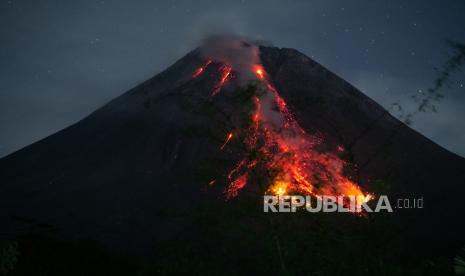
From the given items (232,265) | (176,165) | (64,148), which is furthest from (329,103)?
(64,148)

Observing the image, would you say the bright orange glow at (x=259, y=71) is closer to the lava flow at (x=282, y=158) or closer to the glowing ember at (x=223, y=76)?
the lava flow at (x=282, y=158)

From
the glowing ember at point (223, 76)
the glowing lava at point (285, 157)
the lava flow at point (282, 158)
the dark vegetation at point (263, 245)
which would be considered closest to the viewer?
the dark vegetation at point (263, 245)

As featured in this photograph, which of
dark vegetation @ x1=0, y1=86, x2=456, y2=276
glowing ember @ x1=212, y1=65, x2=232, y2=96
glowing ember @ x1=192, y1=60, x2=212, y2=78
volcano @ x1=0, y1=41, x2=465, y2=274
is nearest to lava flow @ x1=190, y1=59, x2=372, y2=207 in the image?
glowing ember @ x1=212, y1=65, x2=232, y2=96

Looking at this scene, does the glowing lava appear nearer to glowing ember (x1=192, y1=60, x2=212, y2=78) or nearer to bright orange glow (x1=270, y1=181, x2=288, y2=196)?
bright orange glow (x1=270, y1=181, x2=288, y2=196)

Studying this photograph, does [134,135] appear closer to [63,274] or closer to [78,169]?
[78,169]

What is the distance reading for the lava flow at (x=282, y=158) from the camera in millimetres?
6187

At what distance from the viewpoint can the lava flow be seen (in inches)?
244

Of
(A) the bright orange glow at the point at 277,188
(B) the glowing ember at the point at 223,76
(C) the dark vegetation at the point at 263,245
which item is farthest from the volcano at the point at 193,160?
(C) the dark vegetation at the point at 263,245

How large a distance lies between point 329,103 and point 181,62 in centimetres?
1593

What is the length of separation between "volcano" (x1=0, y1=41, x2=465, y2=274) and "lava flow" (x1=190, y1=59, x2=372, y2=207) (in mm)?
156

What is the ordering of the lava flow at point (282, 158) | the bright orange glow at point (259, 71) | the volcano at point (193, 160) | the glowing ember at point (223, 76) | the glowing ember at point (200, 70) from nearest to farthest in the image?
the lava flow at point (282, 158)
the volcano at point (193, 160)
the glowing ember at point (223, 76)
the bright orange glow at point (259, 71)
the glowing ember at point (200, 70)

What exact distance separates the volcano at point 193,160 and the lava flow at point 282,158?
0.16 metres

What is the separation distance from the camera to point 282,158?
680cm

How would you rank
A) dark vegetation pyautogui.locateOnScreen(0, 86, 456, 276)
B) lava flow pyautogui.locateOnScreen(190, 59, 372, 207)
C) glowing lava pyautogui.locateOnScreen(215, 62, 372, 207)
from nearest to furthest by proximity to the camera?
dark vegetation pyautogui.locateOnScreen(0, 86, 456, 276) < lava flow pyautogui.locateOnScreen(190, 59, 372, 207) < glowing lava pyautogui.locateOnScreen(215, 62, 372, 207)
